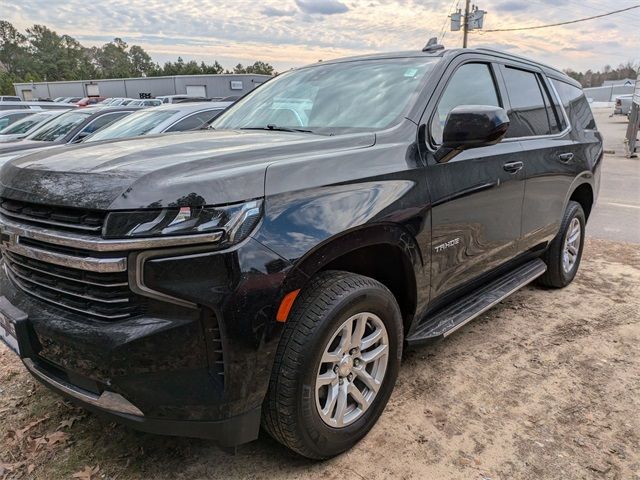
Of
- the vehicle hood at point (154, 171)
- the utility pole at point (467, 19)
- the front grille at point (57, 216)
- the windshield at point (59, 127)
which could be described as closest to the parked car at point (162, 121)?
the windshield at point (59, 127)

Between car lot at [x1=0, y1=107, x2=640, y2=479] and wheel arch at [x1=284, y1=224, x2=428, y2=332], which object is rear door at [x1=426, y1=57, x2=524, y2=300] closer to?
wheel arch at [x1=284, y1=224, x2=428, y2=332]

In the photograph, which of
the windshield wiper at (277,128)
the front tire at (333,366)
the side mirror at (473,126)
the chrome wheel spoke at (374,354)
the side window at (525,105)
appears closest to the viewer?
the front tire at (333,366)

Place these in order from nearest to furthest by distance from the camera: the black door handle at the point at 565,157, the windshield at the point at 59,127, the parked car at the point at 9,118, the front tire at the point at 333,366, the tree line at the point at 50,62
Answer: the front tire at the point at 333,366
the black door handle at the point at 565,157
the windshield at the point at 59,127
the parked car at the point at 9,118
the tree line at the point at 50,62

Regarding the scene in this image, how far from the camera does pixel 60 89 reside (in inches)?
2247

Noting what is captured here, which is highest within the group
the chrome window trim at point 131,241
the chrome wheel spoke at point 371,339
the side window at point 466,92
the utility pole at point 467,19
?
the utility pole at point 467,19

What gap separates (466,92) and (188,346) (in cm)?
235

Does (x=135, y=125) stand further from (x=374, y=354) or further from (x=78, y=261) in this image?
(x=374, y=354)

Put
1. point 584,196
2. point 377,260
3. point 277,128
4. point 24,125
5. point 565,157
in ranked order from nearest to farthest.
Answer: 1. point 377,260
2. point 277,128
3. point 565,157
4. point 584,196
5. point 24,125

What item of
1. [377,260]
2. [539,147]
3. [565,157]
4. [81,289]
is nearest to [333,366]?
[377,260]

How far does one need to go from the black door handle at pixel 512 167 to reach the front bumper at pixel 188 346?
6.61 feet

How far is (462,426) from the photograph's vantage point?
8.39 feet

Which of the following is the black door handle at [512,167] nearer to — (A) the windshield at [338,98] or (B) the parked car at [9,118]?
(A) the windshield at [338,98]

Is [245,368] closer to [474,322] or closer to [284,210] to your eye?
[284,210]

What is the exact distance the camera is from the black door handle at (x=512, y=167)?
320 centimetres
